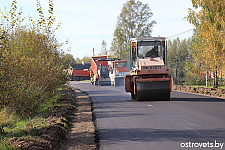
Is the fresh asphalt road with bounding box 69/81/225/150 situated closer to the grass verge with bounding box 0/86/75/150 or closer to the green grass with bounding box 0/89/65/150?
the grass verge with bounding box 0/86/75/150

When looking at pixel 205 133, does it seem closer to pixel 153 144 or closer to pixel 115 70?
pixel 153 144

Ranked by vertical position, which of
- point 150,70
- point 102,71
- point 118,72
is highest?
point 150,70

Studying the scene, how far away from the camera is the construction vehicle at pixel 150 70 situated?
656 inches

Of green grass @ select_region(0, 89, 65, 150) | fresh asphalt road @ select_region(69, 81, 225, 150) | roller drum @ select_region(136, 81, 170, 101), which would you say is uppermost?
roller drum @ select_region(136, 81, 170, 101)

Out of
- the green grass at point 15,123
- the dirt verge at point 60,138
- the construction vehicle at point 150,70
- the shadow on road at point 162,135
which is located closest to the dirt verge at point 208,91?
the construction vehicle at point 150,70

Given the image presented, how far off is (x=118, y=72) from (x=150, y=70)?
65.3ft

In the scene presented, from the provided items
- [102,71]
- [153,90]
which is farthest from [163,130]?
[102,71]

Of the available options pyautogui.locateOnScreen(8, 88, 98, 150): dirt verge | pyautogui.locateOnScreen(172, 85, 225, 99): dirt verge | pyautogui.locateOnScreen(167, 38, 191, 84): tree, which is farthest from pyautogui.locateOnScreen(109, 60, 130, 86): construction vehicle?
pyautogui.locateOnScreen(8, 88, 98, 150): dirt verge

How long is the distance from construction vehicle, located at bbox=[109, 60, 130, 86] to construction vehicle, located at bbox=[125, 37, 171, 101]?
18471 millimetres

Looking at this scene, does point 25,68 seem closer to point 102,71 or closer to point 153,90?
point 153,90

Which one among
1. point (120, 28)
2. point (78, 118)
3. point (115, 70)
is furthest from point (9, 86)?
point (120, 28)

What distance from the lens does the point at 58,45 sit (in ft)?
58.4

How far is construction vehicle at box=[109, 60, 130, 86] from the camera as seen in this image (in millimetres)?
36656

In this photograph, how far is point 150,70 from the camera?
55.1 feet
